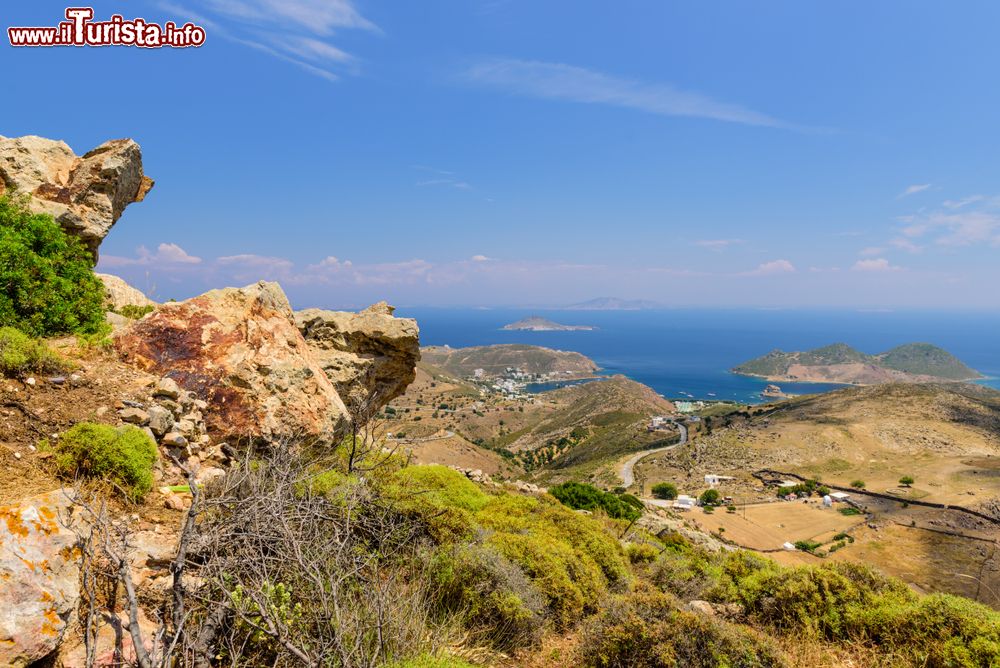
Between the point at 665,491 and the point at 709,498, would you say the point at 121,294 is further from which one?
the point at 709,498

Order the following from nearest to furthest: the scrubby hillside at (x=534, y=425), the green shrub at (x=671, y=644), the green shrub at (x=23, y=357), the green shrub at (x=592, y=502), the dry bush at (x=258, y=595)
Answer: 1. the dry bush at (x=258, y=595)
2. the green shrub at (x=671, y=644)
3. the green shrub at (x=23, y=357)
4. the green shrub at (x=592, y=502)
5. the scrubby hillside at (x=534, y=425)

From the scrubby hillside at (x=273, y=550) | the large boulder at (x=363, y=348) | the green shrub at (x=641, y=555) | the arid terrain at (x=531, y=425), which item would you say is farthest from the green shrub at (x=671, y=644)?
the arid terrain at (x=531, y=425)

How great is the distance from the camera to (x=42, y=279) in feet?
26.2

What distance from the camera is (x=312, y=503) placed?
529cm

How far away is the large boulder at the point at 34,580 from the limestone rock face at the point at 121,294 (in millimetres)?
8890

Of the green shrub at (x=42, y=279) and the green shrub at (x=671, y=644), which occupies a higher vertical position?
the green shrub at (x=42, y=279)

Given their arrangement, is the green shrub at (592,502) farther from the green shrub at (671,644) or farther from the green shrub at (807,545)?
the green shrub at (807,545)

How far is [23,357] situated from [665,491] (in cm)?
5412

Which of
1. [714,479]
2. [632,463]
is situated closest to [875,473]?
[714,479]

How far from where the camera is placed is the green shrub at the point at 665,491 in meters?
50.2

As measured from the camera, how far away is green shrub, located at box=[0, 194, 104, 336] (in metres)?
7.48

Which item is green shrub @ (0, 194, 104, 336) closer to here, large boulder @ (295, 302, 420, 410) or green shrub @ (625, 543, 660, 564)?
large boulder @ (295, 302, 420, 410)

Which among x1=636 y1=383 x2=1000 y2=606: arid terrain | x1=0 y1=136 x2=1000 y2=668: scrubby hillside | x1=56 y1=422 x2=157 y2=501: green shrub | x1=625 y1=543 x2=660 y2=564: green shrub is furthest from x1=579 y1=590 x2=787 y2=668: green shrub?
x1=636 y1=383 x2=1000 y2=606: arid terrain

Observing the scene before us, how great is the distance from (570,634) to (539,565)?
94 centimetres
